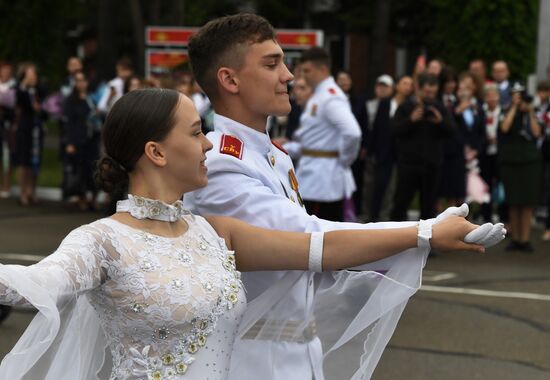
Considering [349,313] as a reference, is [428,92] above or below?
below

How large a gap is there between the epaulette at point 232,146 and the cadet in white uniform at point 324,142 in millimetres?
7191

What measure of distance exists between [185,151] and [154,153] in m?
0.08

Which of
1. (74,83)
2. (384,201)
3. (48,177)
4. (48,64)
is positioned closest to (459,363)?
(384,201)

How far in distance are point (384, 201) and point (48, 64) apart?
21.5 meters

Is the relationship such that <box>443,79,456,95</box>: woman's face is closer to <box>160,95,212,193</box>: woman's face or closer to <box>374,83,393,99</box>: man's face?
<box>374,83,393,99</box>: man's face

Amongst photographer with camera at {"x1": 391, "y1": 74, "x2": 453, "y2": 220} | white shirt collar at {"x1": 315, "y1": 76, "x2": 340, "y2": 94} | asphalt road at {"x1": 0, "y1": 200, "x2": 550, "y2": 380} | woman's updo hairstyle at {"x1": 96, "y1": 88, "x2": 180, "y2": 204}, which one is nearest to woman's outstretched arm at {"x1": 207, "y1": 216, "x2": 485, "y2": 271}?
woman's updo hairstyle at {"x1": 96, "y1": 88, "x2": 180, "y2": 204}

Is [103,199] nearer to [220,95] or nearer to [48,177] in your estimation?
[48,177]

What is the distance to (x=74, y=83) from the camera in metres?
16.6

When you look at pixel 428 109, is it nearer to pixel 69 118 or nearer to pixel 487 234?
pixel 69 118

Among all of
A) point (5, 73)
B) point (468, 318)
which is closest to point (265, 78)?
point (468, 318)

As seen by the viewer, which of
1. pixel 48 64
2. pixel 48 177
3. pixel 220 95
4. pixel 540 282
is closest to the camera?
pixel 220 95

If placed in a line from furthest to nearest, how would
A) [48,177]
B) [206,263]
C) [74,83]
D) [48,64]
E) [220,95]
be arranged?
[48,64]
[48,177]
[74,83]
[220,95]
[206,263]

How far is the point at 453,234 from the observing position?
3320 millimetres

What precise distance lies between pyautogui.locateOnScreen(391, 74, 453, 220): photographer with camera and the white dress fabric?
924cm
